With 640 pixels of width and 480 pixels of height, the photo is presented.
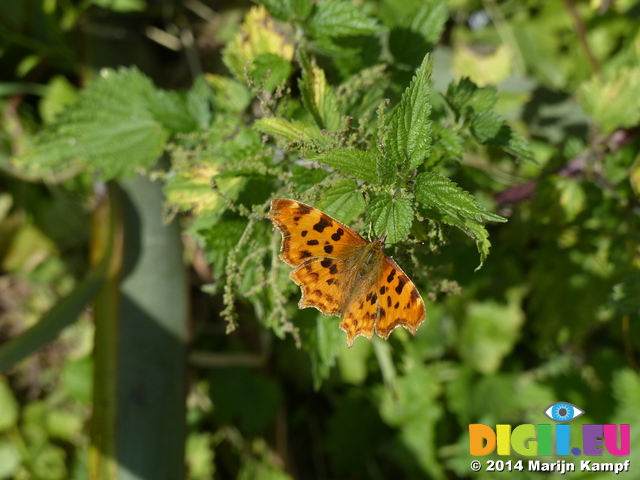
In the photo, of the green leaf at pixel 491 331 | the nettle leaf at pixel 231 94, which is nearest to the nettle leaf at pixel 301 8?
the nettle leaf at pixel 231 94

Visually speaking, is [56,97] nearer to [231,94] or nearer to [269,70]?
[231,94]

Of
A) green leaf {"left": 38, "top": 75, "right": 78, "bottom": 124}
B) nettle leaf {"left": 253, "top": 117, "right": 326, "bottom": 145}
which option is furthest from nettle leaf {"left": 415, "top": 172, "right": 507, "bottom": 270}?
green leaf {"left": 38, "top": 75, "right": 78, "bottom": 124}

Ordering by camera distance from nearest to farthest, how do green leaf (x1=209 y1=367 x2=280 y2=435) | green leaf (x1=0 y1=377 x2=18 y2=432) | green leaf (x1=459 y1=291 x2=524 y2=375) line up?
green leaf (x1=459 y1=291 x2=524 y2=375), green leaf (x1=209 y1=367 x2=280 y2=435), green leaf (x1=0 y1=377 x2=18 y2=432)

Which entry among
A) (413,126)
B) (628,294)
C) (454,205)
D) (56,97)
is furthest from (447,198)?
(56,97)

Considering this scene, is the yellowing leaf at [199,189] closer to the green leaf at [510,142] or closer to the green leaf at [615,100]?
the green leaf at [510,142]

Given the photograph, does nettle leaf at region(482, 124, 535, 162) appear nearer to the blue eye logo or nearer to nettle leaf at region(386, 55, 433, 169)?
nettle leaf at region(386, 55, 433, 169)

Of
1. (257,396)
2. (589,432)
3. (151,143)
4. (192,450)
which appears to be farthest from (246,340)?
(589,432)

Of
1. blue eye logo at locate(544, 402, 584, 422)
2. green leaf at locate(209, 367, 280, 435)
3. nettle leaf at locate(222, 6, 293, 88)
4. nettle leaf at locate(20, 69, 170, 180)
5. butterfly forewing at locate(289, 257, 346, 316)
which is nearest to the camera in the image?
butterfly forewing at locate(289, 257, 346, 316)
